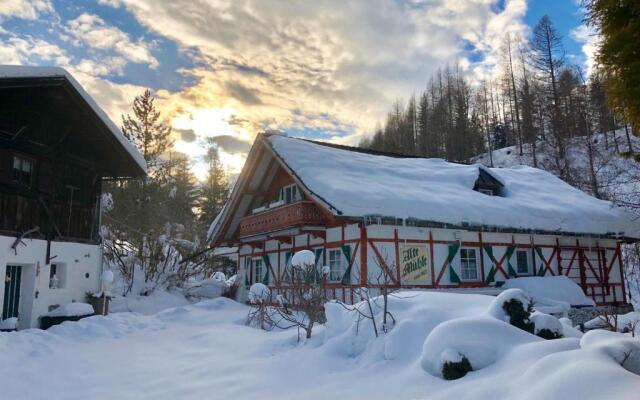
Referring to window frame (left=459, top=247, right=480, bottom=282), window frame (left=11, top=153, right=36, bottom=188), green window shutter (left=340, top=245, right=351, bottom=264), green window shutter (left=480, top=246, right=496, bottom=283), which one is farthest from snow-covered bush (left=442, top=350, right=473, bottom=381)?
window frame (left=11, top=153, right=36, bottom=188)

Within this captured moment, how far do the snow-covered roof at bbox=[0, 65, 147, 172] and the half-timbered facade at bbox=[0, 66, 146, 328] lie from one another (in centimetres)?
3

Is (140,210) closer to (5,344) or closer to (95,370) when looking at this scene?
(5,344)

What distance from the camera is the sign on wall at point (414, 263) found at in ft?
54.3

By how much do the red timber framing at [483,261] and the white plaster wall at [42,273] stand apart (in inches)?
262

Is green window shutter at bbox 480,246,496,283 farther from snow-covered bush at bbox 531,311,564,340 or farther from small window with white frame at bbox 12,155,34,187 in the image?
small window with white frame at bbox 12,155,34,187

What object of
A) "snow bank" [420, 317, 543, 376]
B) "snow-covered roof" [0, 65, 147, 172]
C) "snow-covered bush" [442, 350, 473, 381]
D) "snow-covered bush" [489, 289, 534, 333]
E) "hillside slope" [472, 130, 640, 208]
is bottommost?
"snow-covered bush" [442, 350, 473, 381]

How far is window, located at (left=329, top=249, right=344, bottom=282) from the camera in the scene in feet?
56.4

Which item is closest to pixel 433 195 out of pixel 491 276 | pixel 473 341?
pixel 491 276

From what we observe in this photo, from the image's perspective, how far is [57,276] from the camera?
16.0 meters

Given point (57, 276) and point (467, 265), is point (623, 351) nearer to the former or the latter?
point (467, 265)

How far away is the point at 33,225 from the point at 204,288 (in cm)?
1098

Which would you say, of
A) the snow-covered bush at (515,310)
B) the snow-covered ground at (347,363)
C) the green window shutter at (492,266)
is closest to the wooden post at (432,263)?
the green window shutter at (492,266)

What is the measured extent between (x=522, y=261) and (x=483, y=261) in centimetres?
235

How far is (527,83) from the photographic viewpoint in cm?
5228
